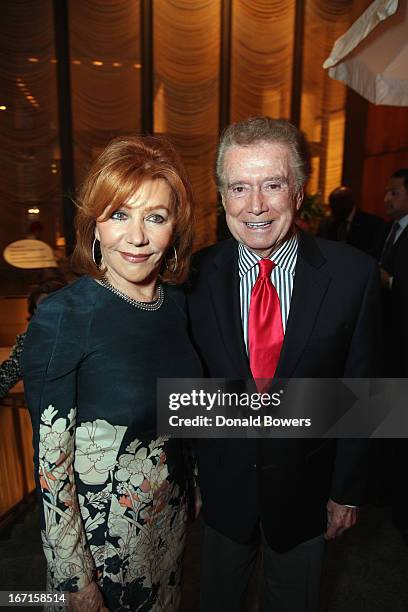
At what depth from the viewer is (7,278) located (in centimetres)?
601

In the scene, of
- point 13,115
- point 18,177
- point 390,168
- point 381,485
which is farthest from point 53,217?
point 381,485

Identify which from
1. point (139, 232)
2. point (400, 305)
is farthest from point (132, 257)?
point (400, 305)

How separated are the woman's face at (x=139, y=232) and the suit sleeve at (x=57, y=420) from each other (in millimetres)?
168

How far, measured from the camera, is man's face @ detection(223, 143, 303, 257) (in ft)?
4.46

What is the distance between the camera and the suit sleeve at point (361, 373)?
144 cm

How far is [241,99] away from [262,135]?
6.18m

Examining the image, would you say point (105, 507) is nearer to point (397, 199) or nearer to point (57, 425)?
point (57, 425)

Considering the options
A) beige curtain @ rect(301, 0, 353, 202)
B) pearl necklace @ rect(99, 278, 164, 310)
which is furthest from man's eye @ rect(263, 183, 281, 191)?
beige curtain @ rect(301, 0, 353, 202)

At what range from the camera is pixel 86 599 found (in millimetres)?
1188

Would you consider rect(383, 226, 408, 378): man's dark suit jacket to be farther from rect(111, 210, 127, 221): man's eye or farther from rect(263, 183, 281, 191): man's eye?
rect(111, 210, 127, 221): man's eye

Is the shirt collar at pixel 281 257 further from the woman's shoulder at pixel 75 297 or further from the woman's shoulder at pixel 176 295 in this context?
the woman's shoulder at pixel 75 297

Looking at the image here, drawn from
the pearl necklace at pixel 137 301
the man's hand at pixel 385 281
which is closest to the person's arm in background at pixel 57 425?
the pearl necklace at pixel 137 301

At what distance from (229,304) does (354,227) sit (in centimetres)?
328

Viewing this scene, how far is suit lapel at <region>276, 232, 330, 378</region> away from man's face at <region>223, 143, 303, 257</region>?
115 mm
